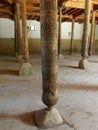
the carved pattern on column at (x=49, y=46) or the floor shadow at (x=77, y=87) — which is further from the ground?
the carved pattern on column at (x=49, y=46)

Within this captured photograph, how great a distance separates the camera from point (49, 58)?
96.4 inches

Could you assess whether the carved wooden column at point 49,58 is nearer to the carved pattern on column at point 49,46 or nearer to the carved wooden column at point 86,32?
the carved pattern on column at point 49,46

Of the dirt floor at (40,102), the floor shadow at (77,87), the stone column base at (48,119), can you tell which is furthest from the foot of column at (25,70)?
the stone column base at (48,119)

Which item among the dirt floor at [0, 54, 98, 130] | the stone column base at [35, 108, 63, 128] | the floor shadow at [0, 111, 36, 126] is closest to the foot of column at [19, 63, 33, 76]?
the dirt floor at [0, 54, 98, 130]

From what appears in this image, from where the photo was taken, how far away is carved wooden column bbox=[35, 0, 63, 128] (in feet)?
7.68

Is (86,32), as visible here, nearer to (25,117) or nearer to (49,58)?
(49,58)

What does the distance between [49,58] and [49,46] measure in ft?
0.53

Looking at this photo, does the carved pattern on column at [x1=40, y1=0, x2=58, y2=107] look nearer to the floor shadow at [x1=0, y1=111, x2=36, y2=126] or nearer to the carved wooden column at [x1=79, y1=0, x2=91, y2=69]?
the floor shadow at [x1=0, y1=111, x2=36, y2=126]

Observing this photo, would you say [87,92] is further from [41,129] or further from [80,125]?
[41,129]

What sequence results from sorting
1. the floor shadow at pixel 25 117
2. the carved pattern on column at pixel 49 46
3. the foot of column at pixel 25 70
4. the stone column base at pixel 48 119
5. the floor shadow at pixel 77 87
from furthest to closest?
the foot of column at pixel 25 70, the floor shadow at pixel 77 87, the floor shadow at pixel 25 117, the stone column base at pixel 48 119, the carved pattern on column at pixel 49 46

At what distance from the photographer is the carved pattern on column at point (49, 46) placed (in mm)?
2336

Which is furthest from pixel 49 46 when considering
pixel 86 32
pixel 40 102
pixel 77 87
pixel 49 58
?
pixel 86 32

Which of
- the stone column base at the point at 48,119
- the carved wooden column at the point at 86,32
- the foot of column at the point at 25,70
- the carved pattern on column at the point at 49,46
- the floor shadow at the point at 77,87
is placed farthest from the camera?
the carved wooden column at the point at 86,32

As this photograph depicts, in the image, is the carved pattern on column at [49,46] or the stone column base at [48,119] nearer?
the carved pattern on column at [49,46]
